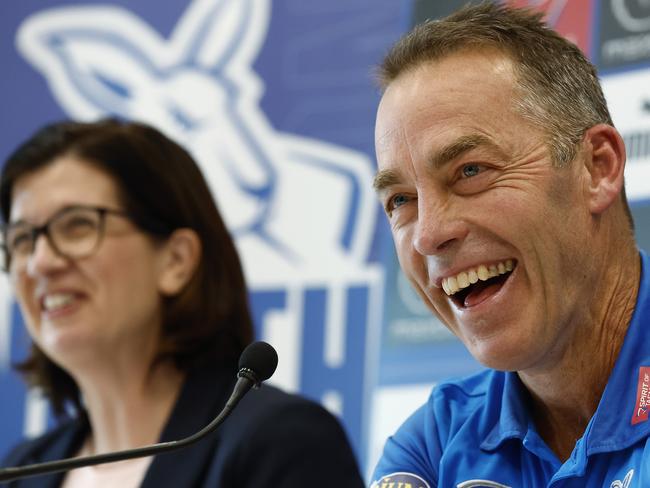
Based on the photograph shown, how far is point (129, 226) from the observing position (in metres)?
2.62

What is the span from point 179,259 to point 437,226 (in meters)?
1.18

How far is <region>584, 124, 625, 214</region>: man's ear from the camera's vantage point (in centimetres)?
162

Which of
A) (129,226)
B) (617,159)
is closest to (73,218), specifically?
(129,226)

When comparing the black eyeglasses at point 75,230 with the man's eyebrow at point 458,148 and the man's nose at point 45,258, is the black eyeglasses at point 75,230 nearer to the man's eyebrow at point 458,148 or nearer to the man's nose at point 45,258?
the man's nose at point 45,258

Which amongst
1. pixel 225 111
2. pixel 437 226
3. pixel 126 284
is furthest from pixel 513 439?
pixel 225 111

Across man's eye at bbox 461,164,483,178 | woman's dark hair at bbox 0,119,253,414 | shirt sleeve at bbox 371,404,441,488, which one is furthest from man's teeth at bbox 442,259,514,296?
woman's dark hair at bbox 0,119,253,414

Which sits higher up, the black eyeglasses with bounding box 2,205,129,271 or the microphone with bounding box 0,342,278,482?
the black eyeglasses with bounding box 2,205,129,271

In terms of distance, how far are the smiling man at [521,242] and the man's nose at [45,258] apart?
1098 millimetres

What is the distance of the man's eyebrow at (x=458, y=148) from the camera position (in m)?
1.57

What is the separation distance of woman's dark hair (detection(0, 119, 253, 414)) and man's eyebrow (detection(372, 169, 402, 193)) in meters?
0.99

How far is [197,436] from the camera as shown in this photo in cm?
157

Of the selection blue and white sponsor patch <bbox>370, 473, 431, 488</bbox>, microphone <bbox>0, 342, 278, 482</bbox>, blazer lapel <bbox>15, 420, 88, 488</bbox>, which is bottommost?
blazer lapel <bbox>15, 420, 88, 488</bbox>

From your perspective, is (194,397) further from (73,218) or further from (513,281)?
(513,281)

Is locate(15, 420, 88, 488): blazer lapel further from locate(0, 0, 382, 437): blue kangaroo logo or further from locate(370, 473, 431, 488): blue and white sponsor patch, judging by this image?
locate(370, 473, 431, 488): blue and white sponsor patch
